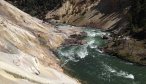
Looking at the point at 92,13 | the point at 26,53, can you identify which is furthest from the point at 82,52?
the point at 92,13

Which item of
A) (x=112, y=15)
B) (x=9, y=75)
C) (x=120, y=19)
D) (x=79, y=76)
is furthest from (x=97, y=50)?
(x=9, y=75)

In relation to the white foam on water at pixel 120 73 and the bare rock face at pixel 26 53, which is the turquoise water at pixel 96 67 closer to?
the white foam on water at pixel 120 73

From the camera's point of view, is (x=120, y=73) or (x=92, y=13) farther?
(x=92, y=13)

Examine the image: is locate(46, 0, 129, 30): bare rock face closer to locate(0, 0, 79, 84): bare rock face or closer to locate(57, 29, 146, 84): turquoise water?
locate(0, 0, 79, 84): bare rock face

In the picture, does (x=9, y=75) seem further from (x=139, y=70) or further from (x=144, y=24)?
(x=144, y=24)

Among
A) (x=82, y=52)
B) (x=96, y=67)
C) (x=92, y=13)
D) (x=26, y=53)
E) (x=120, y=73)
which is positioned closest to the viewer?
(x=26, y=53)

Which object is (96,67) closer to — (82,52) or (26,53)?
(82,52)

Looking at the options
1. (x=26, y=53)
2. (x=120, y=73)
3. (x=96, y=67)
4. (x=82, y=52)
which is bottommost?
(x=26, y=53)

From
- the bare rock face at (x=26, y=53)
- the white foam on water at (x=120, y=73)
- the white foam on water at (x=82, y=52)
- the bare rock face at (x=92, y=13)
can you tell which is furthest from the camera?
the bare rock face at (x=92, y=13)

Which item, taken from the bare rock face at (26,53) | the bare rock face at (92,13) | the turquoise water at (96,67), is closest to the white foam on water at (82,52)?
the turquoise water at (96,67)
